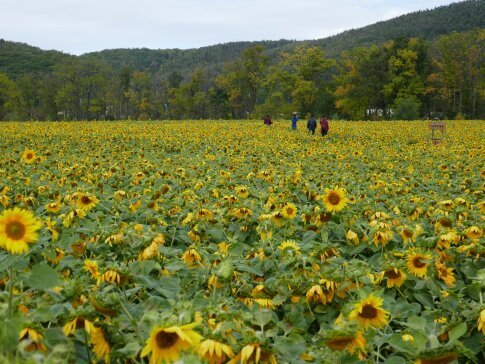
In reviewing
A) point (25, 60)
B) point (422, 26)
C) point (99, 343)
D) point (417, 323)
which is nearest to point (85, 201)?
point (99, 343)

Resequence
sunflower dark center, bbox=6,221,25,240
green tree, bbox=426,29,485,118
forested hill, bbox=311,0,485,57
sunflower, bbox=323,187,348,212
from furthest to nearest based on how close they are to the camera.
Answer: forested hill, bbox=311,0,485,57 < green tree, bbox=426,29,485,118 < sunflower, bbox=323,187,348,212 < sunflower dark center, bbox=6,221,25,240

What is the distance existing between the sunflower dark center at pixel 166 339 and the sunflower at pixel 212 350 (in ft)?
0.31

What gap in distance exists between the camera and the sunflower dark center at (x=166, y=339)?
136 cm

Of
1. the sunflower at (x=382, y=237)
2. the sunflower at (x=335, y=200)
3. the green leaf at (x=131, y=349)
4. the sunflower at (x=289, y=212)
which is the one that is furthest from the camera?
the sunflower at (x=289, y=212)

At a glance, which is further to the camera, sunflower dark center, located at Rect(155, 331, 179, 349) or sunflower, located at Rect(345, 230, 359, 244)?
sunflower, located at Rect(345, 230, 359, 244)

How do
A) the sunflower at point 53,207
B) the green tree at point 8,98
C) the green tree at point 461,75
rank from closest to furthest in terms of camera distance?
the sunflower at point 53,207 < the green tree at point 461,75 < the green tree at point 8,98

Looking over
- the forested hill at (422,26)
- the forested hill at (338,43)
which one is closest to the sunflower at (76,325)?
the forested hill at (338,43)

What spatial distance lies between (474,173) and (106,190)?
7.04m

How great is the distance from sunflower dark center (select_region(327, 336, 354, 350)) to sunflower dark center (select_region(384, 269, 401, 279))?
106 cm

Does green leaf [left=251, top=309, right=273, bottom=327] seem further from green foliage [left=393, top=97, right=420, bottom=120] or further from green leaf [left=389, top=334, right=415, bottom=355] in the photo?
green foliage [left=393, top=97, right=420, bottom=120]

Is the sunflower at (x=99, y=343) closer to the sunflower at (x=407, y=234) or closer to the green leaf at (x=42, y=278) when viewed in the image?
the green leaf at (x=42, y=278)

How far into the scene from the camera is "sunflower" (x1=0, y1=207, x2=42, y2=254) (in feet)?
5.17

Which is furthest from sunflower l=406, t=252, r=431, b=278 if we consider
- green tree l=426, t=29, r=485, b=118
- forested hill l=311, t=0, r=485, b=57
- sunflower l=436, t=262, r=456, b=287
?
forested hill l=311, t=0, r=485, b=57

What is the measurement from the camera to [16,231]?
1.59 meters
